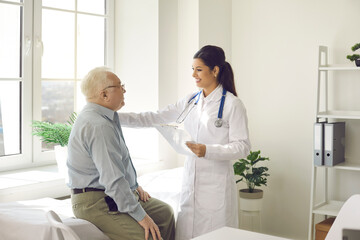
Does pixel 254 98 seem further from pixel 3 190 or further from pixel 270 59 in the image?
pixel 3 190

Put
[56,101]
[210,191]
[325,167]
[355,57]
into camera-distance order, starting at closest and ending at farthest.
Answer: [210,191], [355,57], [325,167], [56,101]

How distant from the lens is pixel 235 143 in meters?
2.44

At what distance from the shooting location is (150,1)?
383 cm

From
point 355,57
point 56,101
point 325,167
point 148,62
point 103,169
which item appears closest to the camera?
point 103,169

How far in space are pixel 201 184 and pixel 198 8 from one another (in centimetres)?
178

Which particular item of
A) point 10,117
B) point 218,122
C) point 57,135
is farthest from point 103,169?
point 10,117

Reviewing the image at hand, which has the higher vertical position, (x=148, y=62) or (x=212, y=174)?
(x=148, y=62)

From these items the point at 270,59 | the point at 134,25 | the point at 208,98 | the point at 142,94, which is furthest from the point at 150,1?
the point at 208,98

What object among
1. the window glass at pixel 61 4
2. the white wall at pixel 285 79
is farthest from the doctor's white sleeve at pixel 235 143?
the window glass at pixel 61 4

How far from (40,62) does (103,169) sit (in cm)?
165

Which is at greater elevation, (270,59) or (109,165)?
(270,59)

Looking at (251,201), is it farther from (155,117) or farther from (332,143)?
(155,117)

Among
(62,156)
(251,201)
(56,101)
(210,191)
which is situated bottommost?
(251,201)

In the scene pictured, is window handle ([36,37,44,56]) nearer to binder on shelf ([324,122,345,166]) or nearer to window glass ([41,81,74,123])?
window glass ([41,81,74,123])
